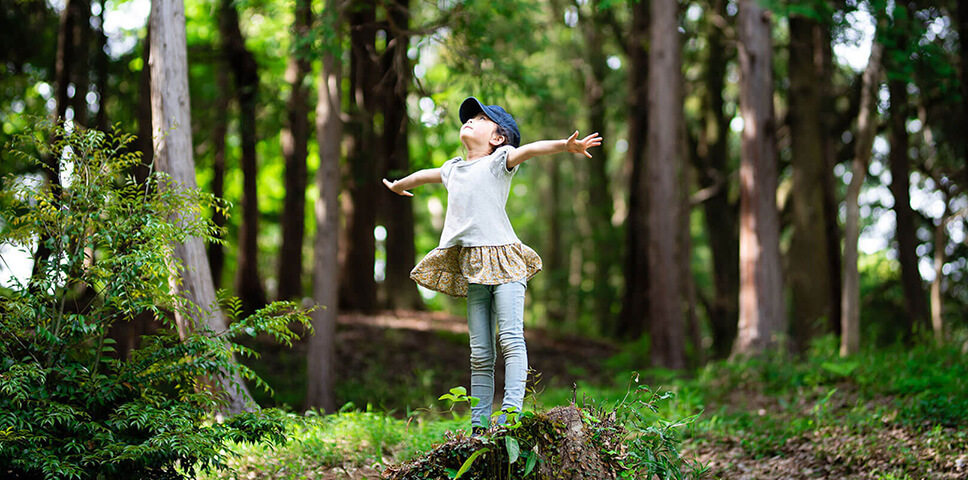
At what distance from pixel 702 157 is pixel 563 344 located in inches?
214

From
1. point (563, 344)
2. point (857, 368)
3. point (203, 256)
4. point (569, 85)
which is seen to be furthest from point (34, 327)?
point (569, 85)

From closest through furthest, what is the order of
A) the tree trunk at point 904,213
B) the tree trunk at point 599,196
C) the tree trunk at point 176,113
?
1. the tree trunk at point 176,113
2. the tree trunk at point 904,213
3. the tree trunk at point 599,196

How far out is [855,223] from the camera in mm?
10617

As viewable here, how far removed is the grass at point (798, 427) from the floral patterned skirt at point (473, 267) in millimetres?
734

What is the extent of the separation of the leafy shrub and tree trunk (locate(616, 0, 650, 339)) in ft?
44.0

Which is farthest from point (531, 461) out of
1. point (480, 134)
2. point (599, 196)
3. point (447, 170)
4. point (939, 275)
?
point (599, 196)

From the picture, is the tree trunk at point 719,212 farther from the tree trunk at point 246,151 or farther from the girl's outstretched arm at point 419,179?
the girl's outstretched arm at point 419,179

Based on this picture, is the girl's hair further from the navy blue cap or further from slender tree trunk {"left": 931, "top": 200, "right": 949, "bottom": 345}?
slender tree trunk {"left": 931, "top": 200, "right": 949, "bottom": 345}

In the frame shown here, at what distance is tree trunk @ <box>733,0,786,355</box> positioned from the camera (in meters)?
10.6

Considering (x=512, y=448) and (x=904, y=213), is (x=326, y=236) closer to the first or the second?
(x=512, y=448)

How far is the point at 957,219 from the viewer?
15.3 meters

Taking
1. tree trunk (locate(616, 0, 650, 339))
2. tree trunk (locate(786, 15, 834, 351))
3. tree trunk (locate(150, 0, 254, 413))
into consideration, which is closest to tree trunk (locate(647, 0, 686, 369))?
tree trunk (locate(786, 15, 834, 351))

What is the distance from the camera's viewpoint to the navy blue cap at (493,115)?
14.9 ft

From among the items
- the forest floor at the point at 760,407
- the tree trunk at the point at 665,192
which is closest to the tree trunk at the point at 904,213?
the tree trunk at the point at 665,192
